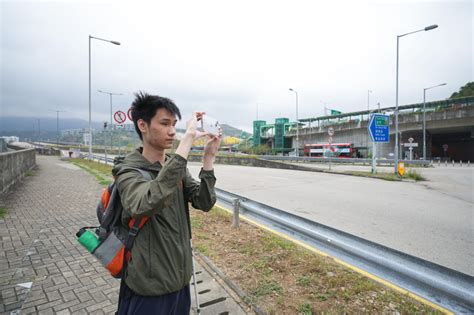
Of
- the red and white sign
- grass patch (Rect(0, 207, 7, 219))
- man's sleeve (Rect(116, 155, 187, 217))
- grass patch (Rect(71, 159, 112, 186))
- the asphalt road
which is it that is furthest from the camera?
the red and white sign

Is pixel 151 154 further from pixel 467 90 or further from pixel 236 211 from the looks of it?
pixel 467 90

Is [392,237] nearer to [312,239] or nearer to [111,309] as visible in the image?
[312,239]

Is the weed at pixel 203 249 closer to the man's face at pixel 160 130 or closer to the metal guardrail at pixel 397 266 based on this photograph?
the metal guardrail at pixel 397 266

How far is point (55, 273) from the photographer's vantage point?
3.21 meters

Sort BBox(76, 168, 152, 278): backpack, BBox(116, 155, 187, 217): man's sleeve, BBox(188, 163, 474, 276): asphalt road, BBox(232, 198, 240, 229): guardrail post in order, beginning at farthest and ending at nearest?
BBox(232, 198, 240, 229): guardrail post
BBox(188, 163, 474, 276): asphalt road
BBox(76, 168, 152, 278): backpack
BBox(116, 155, 187, 217): man's sleeve

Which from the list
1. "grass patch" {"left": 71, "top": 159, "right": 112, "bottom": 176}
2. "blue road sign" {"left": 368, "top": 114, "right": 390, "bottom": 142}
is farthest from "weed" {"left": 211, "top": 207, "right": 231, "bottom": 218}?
"blue road sign" {"left": 368, "top": 114, "right": 390, "bottom": 142}

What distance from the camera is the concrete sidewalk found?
8.45 ft

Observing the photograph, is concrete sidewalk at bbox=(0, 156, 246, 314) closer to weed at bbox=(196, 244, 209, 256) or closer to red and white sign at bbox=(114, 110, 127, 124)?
weed at bbox=(196, 244, 209, 256)

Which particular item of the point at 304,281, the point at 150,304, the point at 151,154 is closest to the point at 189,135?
the point at 151,154

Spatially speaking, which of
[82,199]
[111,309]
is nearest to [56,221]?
[82,199]

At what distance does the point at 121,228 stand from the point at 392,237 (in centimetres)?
501

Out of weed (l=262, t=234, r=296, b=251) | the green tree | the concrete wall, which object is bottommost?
weed (l=262, t=234, r=296, b=251)

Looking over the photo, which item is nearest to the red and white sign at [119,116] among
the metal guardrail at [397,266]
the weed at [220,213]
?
the weed at [220,213]

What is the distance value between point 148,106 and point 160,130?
0.58 feet
